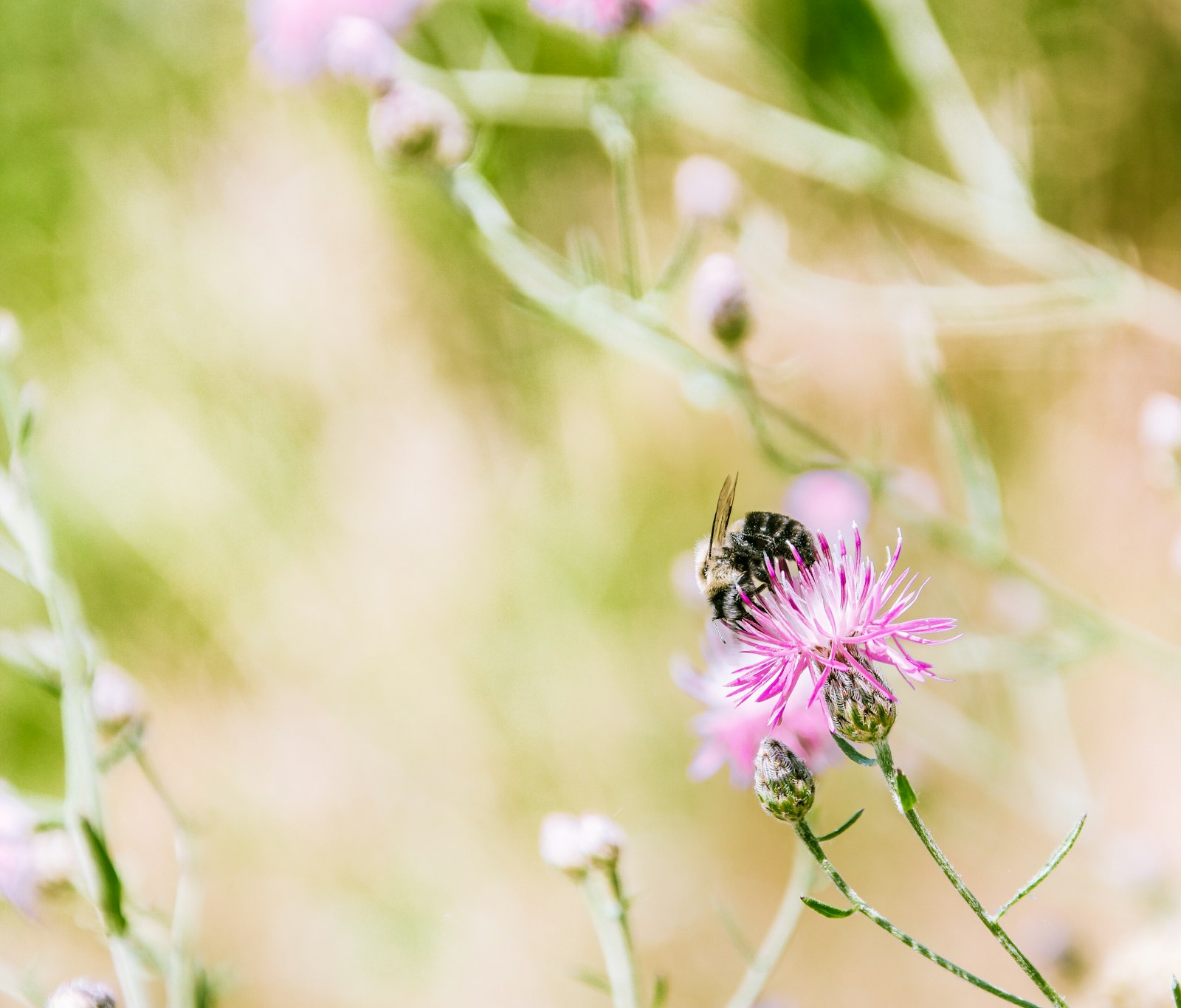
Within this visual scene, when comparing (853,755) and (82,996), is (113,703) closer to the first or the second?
(82,996)

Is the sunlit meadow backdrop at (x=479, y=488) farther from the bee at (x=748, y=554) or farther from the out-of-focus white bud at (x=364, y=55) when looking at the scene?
the bee at (x=748, y=554)

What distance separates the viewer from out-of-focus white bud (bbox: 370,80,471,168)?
653 mm

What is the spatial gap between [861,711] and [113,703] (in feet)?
1.40

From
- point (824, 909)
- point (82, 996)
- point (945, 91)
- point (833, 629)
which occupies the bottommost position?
point (82, 996)

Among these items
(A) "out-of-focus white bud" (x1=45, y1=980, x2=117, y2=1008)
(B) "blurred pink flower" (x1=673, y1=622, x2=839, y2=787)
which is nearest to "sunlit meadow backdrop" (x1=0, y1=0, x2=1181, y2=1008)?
(B) "blurred pink flower" (x1=673, y1=622, x2=839, y2=787)

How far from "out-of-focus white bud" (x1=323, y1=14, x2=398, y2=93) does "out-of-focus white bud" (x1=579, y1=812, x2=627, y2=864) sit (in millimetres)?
486

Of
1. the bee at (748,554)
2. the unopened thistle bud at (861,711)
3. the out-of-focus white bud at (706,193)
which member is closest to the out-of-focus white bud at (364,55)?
the out-of-focus white bud at (706,193)

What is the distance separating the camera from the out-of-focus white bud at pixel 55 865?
562mm

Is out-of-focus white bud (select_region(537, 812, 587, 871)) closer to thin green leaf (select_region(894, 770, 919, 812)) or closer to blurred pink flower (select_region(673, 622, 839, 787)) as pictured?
blurred pink flower (select_region(673, 622, 839, 787))

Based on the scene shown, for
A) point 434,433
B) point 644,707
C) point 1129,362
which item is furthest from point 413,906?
point 1129,362

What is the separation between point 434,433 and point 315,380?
0.65 ft

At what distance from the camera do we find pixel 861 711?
39 cm

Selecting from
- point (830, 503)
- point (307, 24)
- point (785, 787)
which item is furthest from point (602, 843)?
point (307, 24)

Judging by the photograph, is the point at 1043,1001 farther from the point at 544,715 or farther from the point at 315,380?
the point at 315,380
